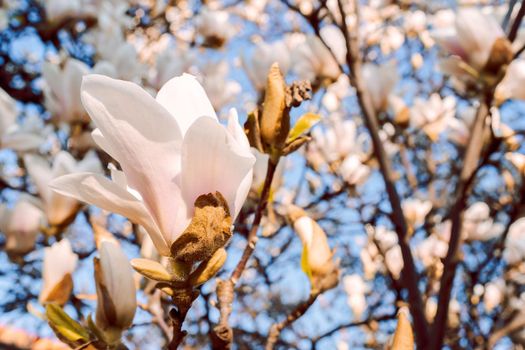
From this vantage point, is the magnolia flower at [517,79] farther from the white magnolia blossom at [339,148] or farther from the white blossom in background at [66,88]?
the white blossom in background at [66,88]

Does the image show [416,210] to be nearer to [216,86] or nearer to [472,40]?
[216,86]

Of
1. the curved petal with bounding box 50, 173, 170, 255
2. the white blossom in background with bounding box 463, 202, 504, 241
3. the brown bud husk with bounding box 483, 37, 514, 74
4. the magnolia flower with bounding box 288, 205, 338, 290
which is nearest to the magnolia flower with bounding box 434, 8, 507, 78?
the brown bud husk with bounding box 483, 37, 514, 74

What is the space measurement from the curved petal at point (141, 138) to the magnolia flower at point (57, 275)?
366mm

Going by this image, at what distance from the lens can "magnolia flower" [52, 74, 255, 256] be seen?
0.44 m

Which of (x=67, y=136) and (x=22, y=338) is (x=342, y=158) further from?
(x=22, y=338)

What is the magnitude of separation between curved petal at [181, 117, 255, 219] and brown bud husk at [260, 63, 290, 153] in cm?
10

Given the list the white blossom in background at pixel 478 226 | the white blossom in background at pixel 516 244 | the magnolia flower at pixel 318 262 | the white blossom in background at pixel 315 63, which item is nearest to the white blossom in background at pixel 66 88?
the white blossom in background at pixel 315 63

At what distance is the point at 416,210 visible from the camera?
6.56ft

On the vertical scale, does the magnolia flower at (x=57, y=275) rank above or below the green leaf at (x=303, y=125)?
below

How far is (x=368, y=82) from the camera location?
68.6 inches

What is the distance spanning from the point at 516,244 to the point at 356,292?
1.63 m

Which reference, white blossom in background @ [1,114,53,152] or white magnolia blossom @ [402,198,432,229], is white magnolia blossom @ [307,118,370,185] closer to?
white magnolia blossom @ [402,198,432,229]

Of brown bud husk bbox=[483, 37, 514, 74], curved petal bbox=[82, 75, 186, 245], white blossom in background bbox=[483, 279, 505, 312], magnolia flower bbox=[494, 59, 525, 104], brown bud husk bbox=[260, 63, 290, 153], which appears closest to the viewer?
curved petal bbox=[82, 75, 186, 245]

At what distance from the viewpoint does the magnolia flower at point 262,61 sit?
179cm
